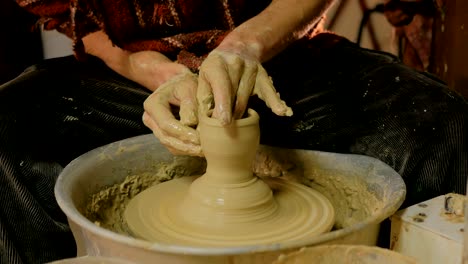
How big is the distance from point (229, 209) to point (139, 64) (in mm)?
642

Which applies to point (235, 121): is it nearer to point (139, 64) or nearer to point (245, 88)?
point (245, 88)

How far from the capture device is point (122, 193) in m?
1.65

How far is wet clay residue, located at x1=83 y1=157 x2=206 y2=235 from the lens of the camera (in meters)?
1.53

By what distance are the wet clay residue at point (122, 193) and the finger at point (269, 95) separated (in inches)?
16.6

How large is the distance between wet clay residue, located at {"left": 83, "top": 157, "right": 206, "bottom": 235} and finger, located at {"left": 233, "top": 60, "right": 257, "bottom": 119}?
41cm

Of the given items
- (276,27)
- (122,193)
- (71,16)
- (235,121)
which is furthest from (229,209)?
(71,16)

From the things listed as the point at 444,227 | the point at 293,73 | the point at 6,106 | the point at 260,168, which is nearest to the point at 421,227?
the point at 444,227

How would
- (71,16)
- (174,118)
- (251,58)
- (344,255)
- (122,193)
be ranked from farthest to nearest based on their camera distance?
(71,16) < (122,193) < (251,58) < (174,118) < (344,255)

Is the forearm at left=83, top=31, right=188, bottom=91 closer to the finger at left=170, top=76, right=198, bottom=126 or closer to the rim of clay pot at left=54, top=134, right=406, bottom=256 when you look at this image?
the finger at left=170, top=76, right=198, bottom=126

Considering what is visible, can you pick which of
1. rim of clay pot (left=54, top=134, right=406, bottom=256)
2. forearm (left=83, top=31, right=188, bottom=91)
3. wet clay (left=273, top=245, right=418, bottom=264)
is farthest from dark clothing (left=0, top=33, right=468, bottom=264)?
wet clay (left=273, top=245, right=418, bottom=264)

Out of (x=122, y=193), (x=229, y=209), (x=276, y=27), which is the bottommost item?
(x=122, y=193)

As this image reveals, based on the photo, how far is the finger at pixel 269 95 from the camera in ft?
4.31

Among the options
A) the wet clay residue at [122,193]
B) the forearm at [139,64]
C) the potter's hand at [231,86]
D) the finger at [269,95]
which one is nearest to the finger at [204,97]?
the potter's hand at [231,86]

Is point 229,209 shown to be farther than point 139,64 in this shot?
No
